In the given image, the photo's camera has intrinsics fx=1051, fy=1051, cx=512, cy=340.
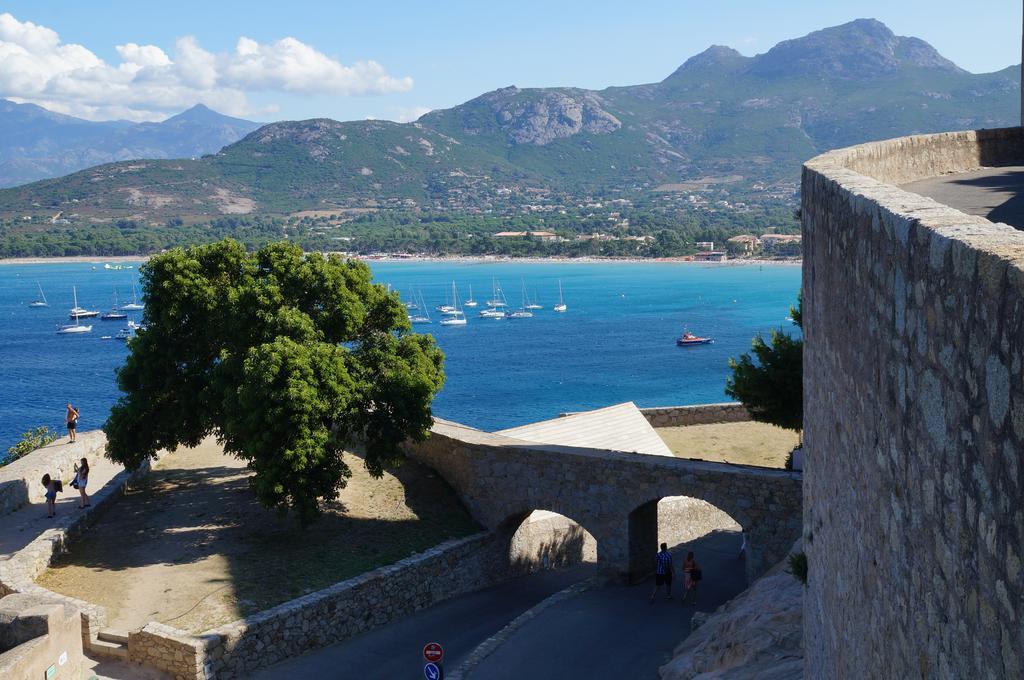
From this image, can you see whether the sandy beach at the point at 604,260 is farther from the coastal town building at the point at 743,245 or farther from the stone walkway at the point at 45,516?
the stone walkway at the point at 45,516

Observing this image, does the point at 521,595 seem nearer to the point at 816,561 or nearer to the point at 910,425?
the point at 816,561

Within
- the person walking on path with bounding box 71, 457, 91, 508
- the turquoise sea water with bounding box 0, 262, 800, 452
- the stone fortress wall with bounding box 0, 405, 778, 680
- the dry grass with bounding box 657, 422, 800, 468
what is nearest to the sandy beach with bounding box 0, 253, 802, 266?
the turquoise sea water with bounding box 0, 262, 800, 452

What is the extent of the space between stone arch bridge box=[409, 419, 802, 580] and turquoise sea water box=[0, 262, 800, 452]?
40.8m

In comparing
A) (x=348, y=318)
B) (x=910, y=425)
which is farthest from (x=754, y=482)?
(x=910, y=425)

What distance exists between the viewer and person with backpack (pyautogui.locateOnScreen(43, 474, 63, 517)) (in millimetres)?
23859

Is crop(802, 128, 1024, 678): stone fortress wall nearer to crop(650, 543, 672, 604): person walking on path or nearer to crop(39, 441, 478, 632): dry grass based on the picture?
crop(650, 543, 672, 604): person walking on path

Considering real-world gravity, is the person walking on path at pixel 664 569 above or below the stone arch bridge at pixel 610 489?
below

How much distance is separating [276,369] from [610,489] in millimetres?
7878

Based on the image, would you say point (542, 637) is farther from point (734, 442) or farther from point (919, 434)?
point (919, 434)

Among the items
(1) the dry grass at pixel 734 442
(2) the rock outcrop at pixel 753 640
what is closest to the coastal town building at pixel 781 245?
(1) the dry grass at pixel 734 442

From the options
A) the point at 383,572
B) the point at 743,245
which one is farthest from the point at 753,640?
the point at 743,245

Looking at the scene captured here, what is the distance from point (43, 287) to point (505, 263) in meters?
78.4

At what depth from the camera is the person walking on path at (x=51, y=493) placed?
2386 cm

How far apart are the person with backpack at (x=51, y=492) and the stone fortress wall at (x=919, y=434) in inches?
816
